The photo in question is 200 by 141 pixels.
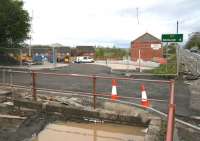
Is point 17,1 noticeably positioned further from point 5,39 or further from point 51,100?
point 51,100

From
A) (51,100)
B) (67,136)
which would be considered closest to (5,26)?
(51,100)

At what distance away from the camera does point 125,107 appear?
445 inches

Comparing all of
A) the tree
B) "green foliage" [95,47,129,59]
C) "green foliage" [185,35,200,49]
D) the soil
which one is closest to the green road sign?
the soil

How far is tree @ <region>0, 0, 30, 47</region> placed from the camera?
3788 centimetres

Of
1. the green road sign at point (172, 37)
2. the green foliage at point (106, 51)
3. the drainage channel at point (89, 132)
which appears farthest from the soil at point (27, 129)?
the green foliage at point (106, 51)

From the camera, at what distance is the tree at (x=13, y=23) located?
124 feet

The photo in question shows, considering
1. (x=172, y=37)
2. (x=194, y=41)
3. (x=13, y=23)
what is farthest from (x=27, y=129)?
(x=194, y=41)

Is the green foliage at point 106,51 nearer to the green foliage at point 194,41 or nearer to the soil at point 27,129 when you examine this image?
the green foliage at point 194,41

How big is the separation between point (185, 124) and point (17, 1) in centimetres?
3536

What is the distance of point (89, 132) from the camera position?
9.53 metres

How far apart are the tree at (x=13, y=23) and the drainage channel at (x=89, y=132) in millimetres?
29297

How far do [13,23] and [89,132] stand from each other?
31654mm

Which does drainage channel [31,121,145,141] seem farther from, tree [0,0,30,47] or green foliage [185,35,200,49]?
green foliage [185,35,200,49]

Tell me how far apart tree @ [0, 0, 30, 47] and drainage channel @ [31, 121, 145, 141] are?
29297mm
